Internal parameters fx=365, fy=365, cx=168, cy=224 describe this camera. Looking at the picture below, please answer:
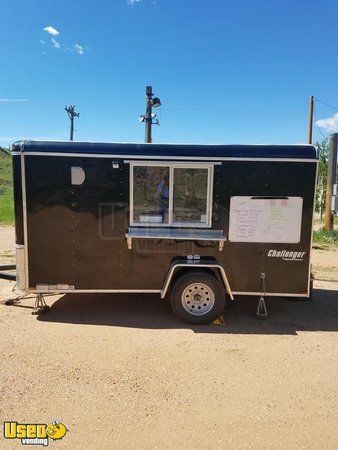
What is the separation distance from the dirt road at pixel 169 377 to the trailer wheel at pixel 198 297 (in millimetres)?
194

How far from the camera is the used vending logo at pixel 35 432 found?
3.10 m

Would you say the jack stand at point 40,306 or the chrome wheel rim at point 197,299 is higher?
the chrome wheel rim at point 197,299

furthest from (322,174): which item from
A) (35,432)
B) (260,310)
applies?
(35,432)

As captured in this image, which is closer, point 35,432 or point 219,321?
point 35,432

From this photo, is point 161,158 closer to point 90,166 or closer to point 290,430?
point 90,166

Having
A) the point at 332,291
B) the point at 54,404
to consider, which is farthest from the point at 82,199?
the point at 332,291

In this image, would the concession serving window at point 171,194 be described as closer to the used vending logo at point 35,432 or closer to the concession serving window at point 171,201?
the concession serving window at point 171,201

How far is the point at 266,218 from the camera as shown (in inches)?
216

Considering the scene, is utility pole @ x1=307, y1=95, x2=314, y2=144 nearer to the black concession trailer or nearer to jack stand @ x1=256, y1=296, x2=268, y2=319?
the black concession trailer

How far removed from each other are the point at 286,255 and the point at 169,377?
2.61m

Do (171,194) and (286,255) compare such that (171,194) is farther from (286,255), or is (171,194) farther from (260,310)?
(260,310)

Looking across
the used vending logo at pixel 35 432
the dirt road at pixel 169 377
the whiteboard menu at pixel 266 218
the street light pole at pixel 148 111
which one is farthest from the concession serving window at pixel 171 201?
the street light pole at pixel 148 111

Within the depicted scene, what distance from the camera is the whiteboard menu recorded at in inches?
215

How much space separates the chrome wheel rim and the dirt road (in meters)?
0.28
